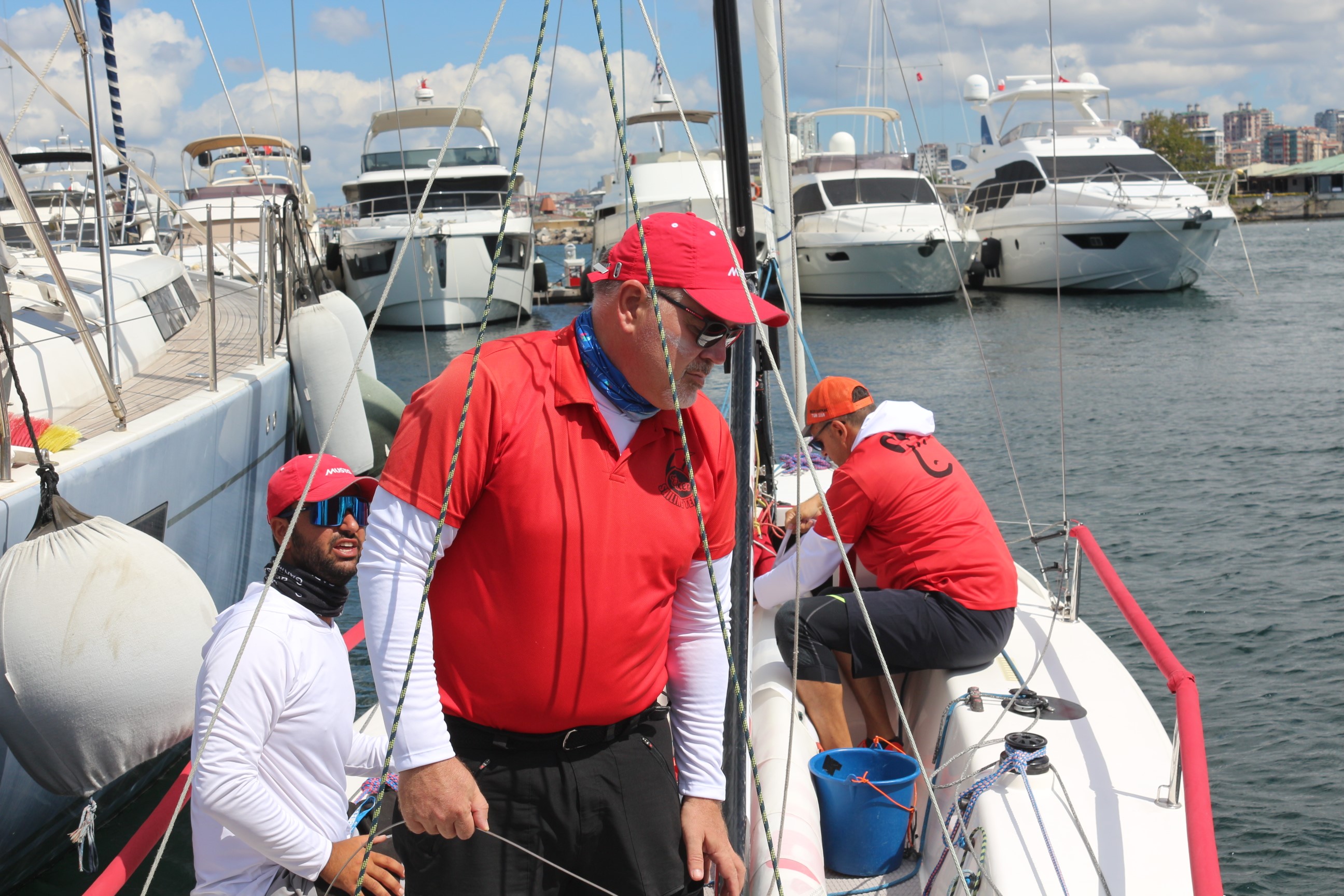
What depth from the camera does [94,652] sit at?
328cm

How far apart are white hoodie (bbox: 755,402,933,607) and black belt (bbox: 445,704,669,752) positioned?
1800mm

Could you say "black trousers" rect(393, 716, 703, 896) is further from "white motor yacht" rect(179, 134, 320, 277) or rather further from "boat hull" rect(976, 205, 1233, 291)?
"boat hull" rect(976, 205, 1233, 291)

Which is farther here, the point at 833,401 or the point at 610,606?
the point at 833,401

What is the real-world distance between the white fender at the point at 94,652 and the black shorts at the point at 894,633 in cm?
194

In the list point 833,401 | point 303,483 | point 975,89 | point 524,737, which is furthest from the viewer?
point 975,89

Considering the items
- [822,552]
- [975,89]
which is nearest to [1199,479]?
[822,552]

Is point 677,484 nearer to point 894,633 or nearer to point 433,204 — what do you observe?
point 894,633

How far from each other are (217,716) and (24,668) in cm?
158

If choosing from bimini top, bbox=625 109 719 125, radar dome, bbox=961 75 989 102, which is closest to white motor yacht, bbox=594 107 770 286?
bimini top, bbox=625 109 719 125

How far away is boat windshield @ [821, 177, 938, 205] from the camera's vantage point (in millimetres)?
26750

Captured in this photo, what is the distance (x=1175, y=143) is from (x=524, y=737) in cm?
8252

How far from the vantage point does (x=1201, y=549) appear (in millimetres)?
8211

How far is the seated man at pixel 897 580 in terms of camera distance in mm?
3406

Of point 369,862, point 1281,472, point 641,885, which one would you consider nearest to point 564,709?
point 641,885
